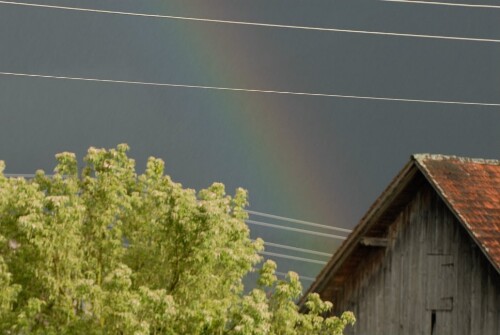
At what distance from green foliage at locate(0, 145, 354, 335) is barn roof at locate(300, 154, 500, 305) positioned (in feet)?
9.80

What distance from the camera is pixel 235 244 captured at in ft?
86.1

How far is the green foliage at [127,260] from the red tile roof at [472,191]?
9.59 ft

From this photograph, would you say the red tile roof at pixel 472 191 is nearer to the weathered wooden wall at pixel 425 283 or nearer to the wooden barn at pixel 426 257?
the wooden barn at pixel 426 257

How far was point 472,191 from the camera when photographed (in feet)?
96.1

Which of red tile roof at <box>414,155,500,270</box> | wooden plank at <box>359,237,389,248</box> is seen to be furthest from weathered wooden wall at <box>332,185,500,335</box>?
red tile roof at <box>414,155,500,270</box>

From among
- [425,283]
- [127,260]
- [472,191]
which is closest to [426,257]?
[425,283]

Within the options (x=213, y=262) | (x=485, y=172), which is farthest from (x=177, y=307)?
(x=485, y=172)

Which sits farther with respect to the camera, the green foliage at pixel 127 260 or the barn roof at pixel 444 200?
the barn roof at pixel 444 200

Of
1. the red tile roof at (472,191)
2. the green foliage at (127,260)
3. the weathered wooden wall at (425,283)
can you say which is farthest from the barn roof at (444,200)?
the green foliage at (127,260)

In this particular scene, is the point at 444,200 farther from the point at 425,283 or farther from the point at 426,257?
the point at 425,283

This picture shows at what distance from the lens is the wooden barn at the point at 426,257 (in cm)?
2817

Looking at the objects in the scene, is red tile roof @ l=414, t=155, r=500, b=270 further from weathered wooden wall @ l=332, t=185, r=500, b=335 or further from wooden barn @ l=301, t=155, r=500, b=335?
weathered wooden wall @ l=332, t=185, r=500, b=335

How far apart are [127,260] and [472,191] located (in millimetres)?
7299

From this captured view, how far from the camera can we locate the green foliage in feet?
80.6
